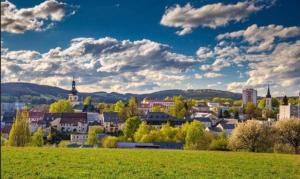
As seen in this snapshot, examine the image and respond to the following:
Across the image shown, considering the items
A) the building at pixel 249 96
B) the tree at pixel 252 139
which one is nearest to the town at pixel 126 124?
the building at pixel 249 96

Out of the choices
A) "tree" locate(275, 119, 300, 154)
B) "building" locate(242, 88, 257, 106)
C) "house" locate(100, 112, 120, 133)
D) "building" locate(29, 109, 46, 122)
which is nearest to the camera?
"tree" locate(275, 119, 300, 154)

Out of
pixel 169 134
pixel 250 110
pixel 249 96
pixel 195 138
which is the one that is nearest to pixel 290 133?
pixel 195 138

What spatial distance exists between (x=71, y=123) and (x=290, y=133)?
53.1m

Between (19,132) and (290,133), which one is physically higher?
(290,133)

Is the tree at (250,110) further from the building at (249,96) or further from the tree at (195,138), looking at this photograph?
the tree at (195,138)

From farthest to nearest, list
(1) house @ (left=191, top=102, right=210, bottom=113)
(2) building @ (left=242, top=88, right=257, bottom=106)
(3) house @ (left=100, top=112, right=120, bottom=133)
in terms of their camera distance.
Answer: (1) house @ (left=191, top=102, right=210, bottom=113)
(2) building @ (left=242, top=88, right=257, bottom=106)
(3) house @ (left=100, top=112, right=120, bottom=133)

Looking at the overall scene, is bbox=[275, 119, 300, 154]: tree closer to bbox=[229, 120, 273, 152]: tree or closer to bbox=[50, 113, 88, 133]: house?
bbox=[229, 120, 273, 152]: tree

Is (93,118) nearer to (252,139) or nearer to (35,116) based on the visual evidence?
(35,116)

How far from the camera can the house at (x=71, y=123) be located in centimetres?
7844

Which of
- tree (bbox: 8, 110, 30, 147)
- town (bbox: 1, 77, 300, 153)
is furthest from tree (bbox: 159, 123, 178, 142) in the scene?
tree (bbox: 8, 110, 30, 147)

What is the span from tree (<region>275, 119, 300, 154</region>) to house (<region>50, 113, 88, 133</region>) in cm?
4992

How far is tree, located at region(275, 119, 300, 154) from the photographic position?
3422 cm

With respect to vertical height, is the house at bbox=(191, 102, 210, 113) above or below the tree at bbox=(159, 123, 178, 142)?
above

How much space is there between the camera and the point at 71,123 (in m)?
80.1
